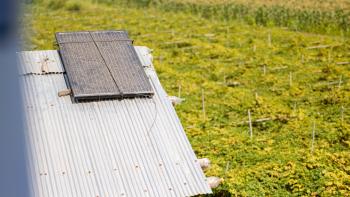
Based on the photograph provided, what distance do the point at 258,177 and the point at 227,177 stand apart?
1.03m

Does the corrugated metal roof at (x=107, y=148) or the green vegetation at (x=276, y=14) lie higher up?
the green vegetation at (x=276, y=14)

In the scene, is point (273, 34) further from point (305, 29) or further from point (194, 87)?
point (194, 87)

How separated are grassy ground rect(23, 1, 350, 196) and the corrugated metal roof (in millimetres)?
2916

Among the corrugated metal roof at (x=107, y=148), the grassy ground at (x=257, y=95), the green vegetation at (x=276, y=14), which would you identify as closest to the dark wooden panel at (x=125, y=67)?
the corrugated metal roof at (x=107, y=148)

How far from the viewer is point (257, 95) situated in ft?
69.2

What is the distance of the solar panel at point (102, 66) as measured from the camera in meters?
9.47

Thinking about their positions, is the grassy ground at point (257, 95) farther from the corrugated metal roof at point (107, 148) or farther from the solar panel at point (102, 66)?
the corrugated metal roof at point (107, 148)

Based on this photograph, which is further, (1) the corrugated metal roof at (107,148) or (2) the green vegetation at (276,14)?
(2) the green vegetation at (276,14)

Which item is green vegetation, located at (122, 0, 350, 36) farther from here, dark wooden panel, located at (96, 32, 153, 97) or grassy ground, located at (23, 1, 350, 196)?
dark wooden panel, located at (96, 32, 153, 97)

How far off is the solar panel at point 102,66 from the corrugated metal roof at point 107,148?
0.90 ft

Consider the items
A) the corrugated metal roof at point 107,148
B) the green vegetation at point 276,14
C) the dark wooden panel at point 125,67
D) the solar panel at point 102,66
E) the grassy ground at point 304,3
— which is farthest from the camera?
the grassy ground at point 304,3

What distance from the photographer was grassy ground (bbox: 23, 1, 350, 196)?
14500mm

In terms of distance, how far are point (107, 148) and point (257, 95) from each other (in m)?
13.7

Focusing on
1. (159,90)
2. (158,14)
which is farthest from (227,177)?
(158,14)
